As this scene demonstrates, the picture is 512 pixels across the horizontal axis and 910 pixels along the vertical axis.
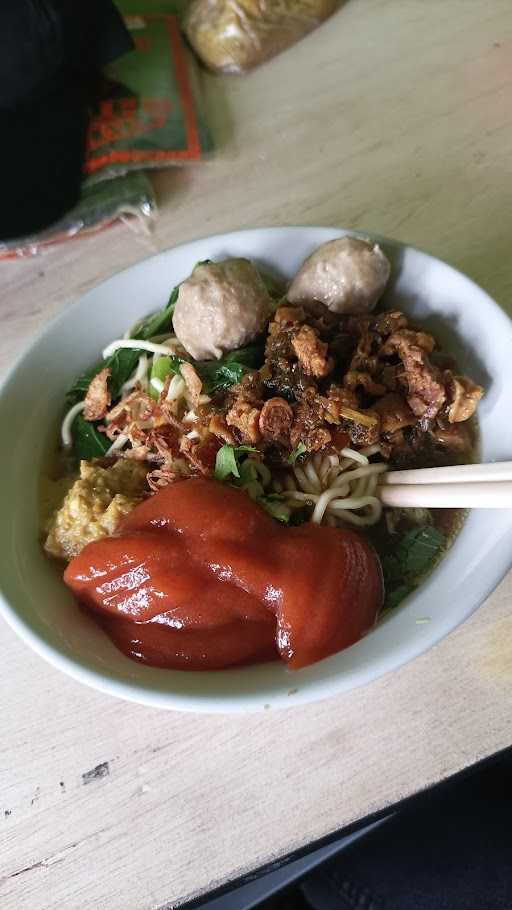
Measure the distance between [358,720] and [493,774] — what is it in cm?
47

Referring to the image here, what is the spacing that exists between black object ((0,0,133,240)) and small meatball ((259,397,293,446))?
88 centimetres

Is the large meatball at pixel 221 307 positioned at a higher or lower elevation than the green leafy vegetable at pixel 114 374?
higher

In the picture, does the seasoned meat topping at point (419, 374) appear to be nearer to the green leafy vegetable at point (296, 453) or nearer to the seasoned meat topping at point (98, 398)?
the green leafy vegetable at point (296, 453)

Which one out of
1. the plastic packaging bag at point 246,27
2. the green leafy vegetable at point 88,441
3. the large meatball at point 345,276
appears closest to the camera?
the large meatball at point 345,276

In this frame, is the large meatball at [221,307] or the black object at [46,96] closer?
the large meatball at [221,307]

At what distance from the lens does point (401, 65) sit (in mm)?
1828

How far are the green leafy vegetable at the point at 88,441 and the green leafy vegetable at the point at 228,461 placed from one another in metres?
0.25

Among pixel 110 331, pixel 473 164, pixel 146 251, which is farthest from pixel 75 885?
pixel 473 164

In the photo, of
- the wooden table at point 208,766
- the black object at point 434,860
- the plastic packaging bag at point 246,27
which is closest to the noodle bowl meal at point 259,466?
the wooden table at point 208,766

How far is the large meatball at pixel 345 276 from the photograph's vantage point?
3.53 feet

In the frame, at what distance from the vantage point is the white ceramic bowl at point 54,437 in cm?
82

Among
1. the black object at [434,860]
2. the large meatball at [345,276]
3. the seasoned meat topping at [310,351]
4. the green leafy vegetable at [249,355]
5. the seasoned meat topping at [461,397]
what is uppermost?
the large meatball at [345,276]

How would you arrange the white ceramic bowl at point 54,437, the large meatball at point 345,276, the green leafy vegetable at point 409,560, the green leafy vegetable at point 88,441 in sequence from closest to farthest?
1. the white ceramic bowl at point 54,437
2. the green leafy vegetable at point 409,560
3. the large meatball at point 345,276
4. the green leafy vegetable at point 88,441

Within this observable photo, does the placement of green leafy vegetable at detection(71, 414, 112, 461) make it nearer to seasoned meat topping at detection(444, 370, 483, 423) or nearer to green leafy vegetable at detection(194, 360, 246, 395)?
green leafy vegetable at detection(194, 360, 246, 395)
